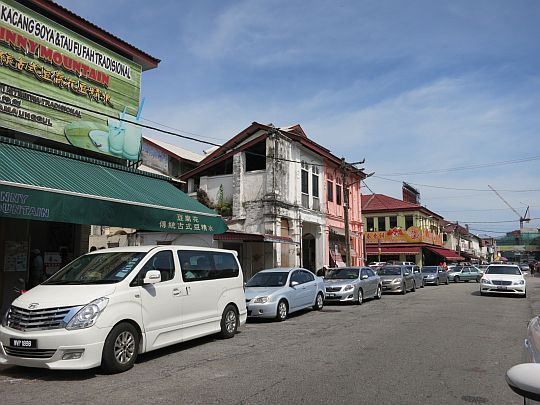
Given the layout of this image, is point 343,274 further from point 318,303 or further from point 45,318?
point 45,318

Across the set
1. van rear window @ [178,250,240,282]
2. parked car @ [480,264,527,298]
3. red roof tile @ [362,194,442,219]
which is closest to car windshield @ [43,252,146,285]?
van rear window @ [178,250,240,282]

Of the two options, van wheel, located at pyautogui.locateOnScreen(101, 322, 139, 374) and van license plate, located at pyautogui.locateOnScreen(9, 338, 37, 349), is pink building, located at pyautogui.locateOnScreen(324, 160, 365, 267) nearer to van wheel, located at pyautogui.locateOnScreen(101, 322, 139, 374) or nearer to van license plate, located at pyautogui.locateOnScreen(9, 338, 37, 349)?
van wheel, located at pyautogui.locateOnScreen(101, 322, 139, 374)

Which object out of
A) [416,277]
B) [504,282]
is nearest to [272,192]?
[416,277]

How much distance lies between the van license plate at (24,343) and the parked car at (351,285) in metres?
12.1

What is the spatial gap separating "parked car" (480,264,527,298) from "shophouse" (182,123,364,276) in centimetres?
926

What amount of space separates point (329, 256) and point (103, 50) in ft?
68.2

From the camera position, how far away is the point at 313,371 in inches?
280

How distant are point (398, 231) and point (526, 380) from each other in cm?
4947

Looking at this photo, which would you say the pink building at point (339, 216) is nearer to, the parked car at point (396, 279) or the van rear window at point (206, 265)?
the parked car at point (396, 279)

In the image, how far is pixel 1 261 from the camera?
38.7ft

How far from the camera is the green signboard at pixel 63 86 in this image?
1173 centimetres

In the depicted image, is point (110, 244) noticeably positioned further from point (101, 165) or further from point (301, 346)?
point (301, 346)

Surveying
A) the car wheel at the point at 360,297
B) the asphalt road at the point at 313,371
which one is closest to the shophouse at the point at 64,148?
the asphalt road at the point at 313,371

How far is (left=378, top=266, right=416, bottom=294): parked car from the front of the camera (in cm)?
2308
